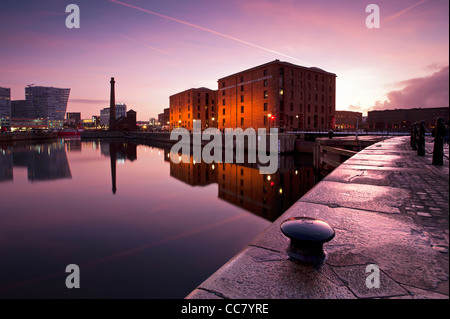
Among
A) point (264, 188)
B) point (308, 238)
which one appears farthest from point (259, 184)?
point (308, 238)

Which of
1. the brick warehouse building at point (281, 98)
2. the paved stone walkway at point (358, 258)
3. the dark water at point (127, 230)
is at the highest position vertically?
the brick warehouse building at point (281, 98)

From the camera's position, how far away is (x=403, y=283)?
2.22m

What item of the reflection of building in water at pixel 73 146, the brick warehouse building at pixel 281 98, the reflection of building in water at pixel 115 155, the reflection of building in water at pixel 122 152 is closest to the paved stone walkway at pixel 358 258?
the reflection of building in water at pixel 115 155

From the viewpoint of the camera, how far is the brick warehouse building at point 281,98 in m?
49.9

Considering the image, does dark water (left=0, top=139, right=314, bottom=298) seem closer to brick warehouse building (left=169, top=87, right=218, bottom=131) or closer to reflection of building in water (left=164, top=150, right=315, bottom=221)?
reflection of building in water (left=164, top=150, right=315, bottom=221)

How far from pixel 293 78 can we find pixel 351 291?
5441cm

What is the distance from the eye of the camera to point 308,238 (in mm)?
2555

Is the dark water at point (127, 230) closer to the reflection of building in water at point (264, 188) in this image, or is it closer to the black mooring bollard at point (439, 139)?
the reflection of building in water at point (264, 188)

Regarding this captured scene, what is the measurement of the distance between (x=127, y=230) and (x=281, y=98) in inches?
1810

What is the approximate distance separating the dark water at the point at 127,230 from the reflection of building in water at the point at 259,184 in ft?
0.25

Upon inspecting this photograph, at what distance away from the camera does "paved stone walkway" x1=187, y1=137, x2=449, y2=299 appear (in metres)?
2.19

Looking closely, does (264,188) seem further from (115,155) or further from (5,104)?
(5,104)

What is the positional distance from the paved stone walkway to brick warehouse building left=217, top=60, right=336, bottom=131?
144 ft
